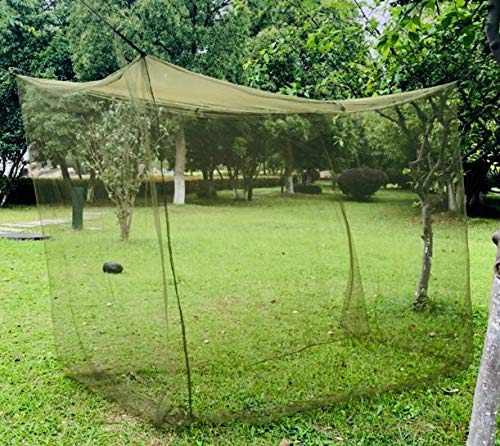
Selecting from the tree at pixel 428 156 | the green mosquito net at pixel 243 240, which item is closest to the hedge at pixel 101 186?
the green mosquito net at pixel 243 240

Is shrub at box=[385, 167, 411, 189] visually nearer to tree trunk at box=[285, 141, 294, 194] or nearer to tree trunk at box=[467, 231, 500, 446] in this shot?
tree trunk at box=[285, 141, 294, 194]

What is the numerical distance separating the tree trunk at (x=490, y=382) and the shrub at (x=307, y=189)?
1208 mm

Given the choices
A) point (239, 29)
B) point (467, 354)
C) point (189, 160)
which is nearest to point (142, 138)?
A: point (189, 160)

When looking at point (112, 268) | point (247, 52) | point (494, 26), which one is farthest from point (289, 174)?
point (247, 52)

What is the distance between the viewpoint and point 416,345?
2.90 m

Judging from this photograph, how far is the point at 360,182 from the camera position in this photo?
111 inches

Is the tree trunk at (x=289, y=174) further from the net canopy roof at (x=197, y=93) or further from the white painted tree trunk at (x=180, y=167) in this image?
the white painted tree trunk at (x=180, y=167)

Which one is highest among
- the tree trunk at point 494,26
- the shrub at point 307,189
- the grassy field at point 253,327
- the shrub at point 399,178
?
the tree trunk at point 494,26

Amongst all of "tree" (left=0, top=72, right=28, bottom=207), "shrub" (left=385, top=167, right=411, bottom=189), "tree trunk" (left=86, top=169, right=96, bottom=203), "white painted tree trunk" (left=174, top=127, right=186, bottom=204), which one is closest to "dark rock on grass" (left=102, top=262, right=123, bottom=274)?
"tree trunk" (left=86, top=169, right=96, bottom=203)

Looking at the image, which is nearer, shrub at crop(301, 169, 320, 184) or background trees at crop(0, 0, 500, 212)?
shrub at crop(301, 169, 320, 184)

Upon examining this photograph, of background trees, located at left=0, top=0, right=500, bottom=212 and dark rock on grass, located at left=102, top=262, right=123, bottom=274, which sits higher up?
background trees, located at left=0, top=0, right=500, bottom=212

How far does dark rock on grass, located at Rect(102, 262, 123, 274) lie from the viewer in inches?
96.8

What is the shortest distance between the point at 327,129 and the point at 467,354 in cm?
→ 158

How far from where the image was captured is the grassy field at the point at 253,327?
2.16 metres
